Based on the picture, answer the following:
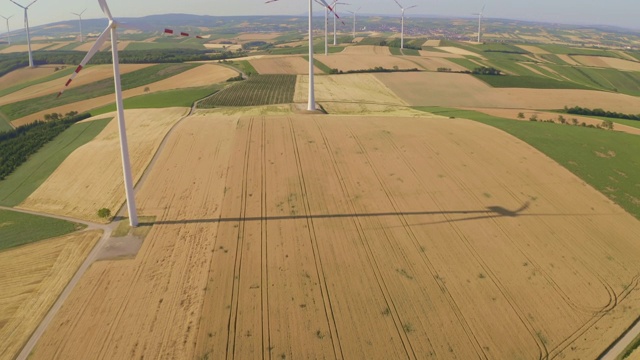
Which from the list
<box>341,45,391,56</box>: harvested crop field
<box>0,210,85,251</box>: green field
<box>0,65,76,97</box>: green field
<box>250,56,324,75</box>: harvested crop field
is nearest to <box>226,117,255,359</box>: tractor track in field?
<box>0,210,85,251</box>: green field

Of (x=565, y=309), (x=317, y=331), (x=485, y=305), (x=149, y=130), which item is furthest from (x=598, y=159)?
(x=149, y=130)

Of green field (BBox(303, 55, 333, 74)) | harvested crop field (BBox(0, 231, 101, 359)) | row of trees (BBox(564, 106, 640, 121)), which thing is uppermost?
green field (BBox(303, 55, 333, 74))

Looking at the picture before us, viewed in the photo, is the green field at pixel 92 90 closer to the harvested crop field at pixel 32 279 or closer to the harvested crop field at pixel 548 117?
the harvested crop field at pixel 32 279

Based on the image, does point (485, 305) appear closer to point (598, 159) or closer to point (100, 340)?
point (100, 340)

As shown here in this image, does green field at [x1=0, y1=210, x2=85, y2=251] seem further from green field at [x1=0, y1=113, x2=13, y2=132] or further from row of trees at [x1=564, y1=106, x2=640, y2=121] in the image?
row of trees at [x1=564, y1=106, x2=640, y2=121]

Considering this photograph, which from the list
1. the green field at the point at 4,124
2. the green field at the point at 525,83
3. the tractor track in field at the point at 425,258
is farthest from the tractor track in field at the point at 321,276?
the green field at the point at 525,83

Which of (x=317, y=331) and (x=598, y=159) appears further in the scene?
(x=598, y=159)

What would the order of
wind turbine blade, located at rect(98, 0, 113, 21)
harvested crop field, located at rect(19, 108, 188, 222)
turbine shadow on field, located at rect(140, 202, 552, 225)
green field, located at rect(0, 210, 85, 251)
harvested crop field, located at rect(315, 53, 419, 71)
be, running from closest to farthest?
wind turbine blade, located at rect(98, 0, 113, 21), green field, located at rect(0, 210, 85, 251), turbine shadow on field, located at rect(140, 202, 552, 225), harvested crop field, located at rect(19, 108, 188, 222), harvested crop field, located at rect(315, 53, 419, 71)
